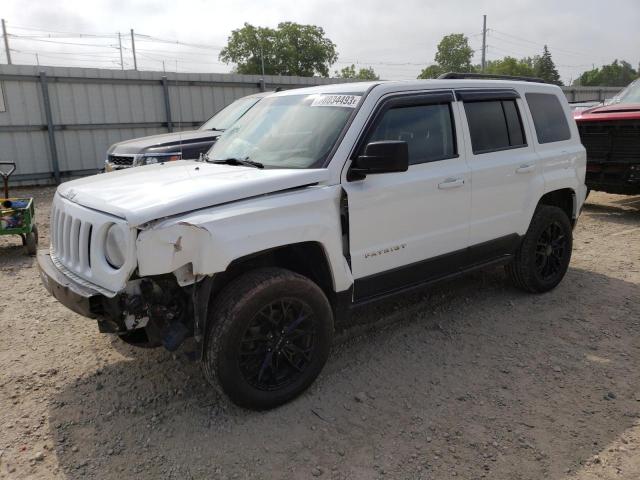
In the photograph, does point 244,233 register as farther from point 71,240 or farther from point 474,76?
point 474,76

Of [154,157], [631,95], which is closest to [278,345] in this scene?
[154,157]

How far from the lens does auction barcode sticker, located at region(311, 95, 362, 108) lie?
11.8ft

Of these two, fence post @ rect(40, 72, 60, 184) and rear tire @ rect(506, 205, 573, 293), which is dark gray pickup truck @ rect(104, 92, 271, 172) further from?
fence post @ rect(40, 72, 60, 184)

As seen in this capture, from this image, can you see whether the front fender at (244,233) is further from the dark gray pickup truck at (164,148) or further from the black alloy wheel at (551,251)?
the dark gray pickup truck at (164,148)

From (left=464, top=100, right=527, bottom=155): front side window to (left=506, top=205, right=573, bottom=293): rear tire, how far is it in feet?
2.50

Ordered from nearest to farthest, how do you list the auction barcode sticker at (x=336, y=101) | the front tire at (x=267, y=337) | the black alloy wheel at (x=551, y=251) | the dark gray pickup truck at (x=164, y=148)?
the front tire at (x=267, y=337) < the auction barcode sticker at (x=336, y=101) < the black alloy wheel at (x=551, y=251) < the dark gray pickup truck at (x=164, y=148)

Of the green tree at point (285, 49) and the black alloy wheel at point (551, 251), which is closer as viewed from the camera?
the black alloy wheel at point (551, 251)

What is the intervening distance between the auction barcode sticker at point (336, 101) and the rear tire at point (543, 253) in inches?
86.0

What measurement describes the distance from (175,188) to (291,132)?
1.03 metres

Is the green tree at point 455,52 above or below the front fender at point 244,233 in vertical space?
above

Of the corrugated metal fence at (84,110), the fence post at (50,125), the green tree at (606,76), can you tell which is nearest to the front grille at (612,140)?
the corrugated metal fence at (84,110)

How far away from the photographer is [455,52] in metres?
73.1

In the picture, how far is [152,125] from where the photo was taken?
13938 millimetres

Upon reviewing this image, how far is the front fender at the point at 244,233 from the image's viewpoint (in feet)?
8.81
